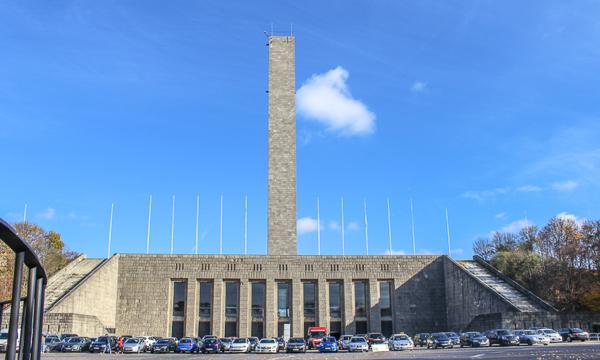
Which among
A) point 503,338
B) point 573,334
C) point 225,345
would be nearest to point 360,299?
point 225,345

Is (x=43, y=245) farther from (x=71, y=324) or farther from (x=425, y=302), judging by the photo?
(x=425, y=302)

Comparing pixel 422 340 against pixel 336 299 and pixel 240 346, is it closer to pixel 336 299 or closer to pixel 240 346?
pixel 240 346

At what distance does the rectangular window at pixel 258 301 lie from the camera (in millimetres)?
53969

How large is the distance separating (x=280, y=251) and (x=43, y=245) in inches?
947

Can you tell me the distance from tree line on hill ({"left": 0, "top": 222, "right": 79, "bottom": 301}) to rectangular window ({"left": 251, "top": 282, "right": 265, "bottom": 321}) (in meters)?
18.8

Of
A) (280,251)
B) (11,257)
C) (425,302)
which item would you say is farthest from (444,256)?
(11,257)

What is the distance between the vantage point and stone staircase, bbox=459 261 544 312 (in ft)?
147

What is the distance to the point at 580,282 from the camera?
168 ft

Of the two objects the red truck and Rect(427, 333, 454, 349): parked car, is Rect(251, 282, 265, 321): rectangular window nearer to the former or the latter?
the red truck

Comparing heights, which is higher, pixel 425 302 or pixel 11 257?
pixel 11 257

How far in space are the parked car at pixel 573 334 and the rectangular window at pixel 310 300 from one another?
872 inches

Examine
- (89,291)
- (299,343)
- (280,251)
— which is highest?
(280,251)

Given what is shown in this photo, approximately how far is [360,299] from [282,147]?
716 inches

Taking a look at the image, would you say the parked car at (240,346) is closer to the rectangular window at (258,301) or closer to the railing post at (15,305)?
the rectangular window at (258,301)
